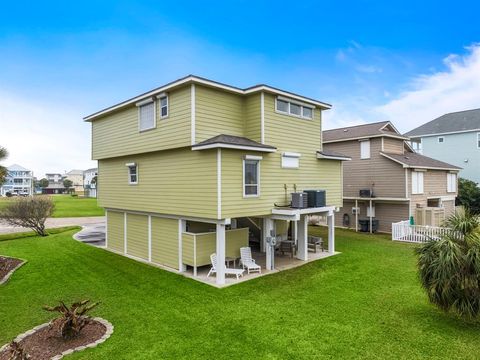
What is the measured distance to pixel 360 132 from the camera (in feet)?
81.3

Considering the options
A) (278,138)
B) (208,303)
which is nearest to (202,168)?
(278,138)

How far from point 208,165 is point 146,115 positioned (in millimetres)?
4940

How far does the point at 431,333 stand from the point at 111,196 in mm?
16316

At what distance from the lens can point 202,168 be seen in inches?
478

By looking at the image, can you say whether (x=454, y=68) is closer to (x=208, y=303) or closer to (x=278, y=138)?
(x=278, y=138)

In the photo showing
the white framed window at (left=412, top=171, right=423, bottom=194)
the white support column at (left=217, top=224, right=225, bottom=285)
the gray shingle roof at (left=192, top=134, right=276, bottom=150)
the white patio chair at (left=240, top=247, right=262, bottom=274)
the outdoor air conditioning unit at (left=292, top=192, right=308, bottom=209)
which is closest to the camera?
the gray shingle roof at (left=192, top=134, right=276, bottom=150)

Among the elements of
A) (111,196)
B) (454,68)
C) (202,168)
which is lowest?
(111,196)

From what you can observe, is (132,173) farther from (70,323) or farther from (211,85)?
(70,323)

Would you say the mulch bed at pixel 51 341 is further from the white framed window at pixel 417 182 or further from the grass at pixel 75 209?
the grass at pixel 75 209

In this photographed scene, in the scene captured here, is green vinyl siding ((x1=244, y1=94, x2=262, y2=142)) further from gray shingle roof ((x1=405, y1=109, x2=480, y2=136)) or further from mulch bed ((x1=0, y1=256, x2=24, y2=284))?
gray shingle roof ((x1=405, y1=109, x2=480, y2=136))

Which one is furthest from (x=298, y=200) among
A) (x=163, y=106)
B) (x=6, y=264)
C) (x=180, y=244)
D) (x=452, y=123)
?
(x=452, y=123)

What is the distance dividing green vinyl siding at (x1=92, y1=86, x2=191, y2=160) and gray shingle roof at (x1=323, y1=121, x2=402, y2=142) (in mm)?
16220

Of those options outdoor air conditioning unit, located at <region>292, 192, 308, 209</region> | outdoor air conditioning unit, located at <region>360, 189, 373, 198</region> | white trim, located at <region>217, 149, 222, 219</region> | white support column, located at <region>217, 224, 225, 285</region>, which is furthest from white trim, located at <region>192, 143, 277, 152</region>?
outdoor air conditioning unit, located at <region>360, 189, 373, 198</region>

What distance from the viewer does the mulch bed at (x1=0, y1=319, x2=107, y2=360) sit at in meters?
6.79
